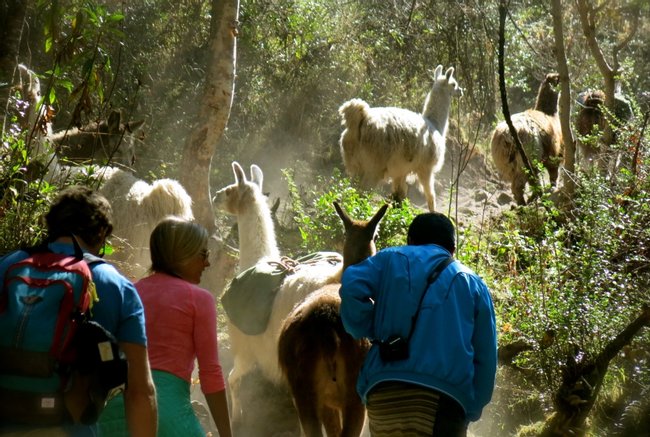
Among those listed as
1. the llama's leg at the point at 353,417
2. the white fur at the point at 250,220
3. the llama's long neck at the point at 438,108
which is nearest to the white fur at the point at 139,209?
the white fur at the point at 250,220

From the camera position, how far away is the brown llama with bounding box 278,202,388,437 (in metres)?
4.95

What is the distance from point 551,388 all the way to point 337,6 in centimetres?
1030

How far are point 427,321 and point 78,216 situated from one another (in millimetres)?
1627

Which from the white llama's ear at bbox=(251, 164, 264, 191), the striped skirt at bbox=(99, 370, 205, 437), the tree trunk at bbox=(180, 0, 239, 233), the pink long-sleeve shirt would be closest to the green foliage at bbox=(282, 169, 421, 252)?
the white llama's ear at bbox=(251, 164, 264, 191)

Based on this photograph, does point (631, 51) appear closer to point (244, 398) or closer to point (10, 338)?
point (244, 398)

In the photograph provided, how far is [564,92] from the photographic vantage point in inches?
383

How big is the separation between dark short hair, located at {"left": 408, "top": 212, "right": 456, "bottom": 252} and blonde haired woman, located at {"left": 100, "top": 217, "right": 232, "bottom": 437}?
1.09m

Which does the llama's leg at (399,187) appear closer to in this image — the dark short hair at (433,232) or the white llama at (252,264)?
the white llama at (252,264)

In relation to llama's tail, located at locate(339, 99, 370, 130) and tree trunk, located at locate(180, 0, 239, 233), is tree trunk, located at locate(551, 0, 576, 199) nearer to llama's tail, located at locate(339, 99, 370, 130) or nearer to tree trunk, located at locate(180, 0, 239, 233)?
llama's tail, located at locate(339, 99, 370, 130)

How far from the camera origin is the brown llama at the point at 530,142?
40.4 ft

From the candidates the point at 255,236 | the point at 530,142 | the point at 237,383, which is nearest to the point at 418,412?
the point at 237,383

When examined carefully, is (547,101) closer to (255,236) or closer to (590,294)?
(255,236)

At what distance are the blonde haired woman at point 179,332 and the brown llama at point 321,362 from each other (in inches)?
48.8

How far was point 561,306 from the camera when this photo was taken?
21.0 feet
